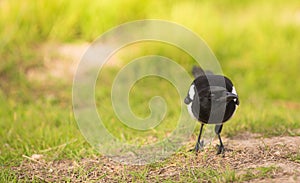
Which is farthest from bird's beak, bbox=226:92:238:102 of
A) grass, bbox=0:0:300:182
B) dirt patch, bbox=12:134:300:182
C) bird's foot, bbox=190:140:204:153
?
grass, bbox=0:0:300:182

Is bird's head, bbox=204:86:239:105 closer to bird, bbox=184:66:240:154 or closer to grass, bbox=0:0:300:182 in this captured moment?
bird, bbox=184:66:240:154

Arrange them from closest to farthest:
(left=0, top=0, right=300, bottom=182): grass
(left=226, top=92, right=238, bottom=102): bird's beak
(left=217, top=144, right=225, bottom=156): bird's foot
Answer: (left=226, top=92, right=238, bottom=102): bird's beak
(left=217, top=144, right=225, bottom=156): bird's foot
(left=0, top=0, right=300, bottom=182): grass

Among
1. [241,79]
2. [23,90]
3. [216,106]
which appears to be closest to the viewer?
[216,106]

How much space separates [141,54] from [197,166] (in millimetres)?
3366

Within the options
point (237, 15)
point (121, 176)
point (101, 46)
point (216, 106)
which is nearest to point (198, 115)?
point (216, 106)

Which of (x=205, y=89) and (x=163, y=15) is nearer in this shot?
(x=205, y=89)

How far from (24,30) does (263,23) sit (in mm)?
3193

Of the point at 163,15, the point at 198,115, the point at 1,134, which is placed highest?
the point at 163,15

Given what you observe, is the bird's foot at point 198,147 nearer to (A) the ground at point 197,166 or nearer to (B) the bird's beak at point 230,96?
(A) the ground at point 197,166

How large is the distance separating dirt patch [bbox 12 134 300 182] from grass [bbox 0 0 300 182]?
656mm

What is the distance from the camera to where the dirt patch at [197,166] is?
3128mm

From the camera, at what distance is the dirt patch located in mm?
3128

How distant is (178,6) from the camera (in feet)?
24.0

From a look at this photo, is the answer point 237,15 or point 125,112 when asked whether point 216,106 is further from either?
point 237,15
